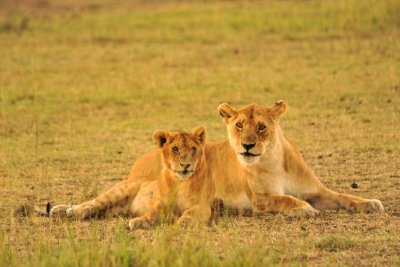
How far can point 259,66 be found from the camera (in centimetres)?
1266

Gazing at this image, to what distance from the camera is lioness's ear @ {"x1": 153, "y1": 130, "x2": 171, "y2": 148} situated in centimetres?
602

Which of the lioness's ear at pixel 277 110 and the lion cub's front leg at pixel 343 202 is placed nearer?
the lion cub's front leg at pixel 343 202

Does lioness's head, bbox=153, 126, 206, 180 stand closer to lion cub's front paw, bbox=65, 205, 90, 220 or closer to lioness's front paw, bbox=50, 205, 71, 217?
lion cub's front paw, bbox=65, 205, 90, 220

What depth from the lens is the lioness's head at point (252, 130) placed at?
5996 millimetres

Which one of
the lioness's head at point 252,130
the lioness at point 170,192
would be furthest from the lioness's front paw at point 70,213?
the lioness's head at point 252,130

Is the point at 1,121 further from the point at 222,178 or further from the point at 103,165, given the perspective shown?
the point at 222,178

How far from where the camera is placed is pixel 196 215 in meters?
5.87

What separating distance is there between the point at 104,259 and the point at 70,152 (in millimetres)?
3985

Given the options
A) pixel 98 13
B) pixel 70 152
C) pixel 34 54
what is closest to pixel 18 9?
pixel 98 13

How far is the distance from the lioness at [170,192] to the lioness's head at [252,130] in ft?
0.66

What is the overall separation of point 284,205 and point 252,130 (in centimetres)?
45

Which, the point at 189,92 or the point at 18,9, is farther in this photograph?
the point at 18,9

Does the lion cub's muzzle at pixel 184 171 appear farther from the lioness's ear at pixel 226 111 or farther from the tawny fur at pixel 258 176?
the lioness's ear at pixel 226 111

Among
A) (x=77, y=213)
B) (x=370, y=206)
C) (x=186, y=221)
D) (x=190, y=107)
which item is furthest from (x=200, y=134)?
(x=190, y=107)
